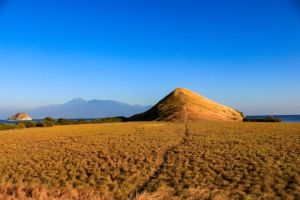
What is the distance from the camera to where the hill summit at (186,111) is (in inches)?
3617

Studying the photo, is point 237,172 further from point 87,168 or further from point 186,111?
point 186,111

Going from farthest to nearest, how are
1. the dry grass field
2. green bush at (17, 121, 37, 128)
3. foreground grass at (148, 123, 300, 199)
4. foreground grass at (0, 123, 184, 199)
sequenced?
green bush at (17, 121, 37, 128) → foreground grass at (0, 123, 184, 199) → foreground grass at (148, 123, 300, 199) → the dry grass field

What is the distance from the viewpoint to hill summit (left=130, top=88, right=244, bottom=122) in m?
91.9

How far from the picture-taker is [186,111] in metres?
97.6

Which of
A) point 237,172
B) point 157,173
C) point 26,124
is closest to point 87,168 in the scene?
point 157,173

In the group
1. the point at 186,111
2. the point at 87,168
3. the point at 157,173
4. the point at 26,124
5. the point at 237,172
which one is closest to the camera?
the point at 237,172

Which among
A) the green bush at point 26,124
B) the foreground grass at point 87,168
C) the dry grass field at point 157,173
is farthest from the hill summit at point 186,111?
the dry grass field at point 157,173

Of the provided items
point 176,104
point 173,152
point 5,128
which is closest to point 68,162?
point 173,152

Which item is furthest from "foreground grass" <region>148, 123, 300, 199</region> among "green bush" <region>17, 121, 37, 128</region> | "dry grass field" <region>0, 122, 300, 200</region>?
"green bush" <region>17, 121, 37, 128</region>

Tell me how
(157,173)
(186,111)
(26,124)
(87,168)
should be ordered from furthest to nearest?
(186,111), (26,124), (87,168), (157,173)

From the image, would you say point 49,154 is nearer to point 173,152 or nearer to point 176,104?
point 173,152

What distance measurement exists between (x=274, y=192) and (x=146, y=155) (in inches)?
459

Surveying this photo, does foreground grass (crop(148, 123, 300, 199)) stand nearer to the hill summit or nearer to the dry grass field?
the dry grass field

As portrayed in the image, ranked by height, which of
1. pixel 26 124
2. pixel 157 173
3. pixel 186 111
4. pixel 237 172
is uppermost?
pixel 186 111
